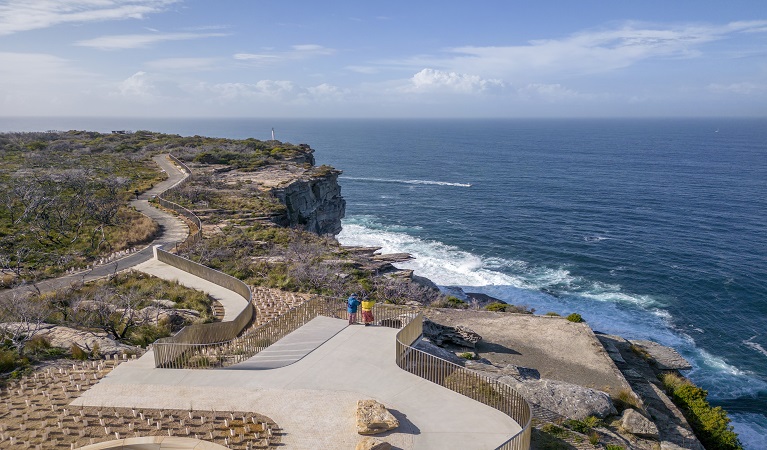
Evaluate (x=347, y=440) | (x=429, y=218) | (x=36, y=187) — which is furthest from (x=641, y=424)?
(x=429, y=218)

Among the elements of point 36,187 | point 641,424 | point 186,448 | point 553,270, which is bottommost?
point 553,270

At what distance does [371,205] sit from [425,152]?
263ft

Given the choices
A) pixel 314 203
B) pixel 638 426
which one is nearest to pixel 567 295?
pixel 314 203

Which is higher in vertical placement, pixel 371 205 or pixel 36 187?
pixel 36 187

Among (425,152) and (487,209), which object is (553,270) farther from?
(425,152)

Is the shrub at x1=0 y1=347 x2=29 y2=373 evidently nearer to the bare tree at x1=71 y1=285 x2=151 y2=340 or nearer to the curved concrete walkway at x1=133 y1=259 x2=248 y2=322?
the bare tree at x1=71 y1=285 x2=151 y2=340

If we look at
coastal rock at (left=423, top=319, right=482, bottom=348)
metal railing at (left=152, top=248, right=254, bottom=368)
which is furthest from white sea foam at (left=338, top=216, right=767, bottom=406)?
metal railing at (left=152, top=248, right=254, bottom=368)

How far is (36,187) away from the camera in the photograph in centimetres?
4491

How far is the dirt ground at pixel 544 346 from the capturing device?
2162 centimetres

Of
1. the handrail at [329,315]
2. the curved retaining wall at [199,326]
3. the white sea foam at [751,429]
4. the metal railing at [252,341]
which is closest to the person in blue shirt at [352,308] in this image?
the metal railing at [252,341]

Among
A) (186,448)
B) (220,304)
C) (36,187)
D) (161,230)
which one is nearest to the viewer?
(186,448)

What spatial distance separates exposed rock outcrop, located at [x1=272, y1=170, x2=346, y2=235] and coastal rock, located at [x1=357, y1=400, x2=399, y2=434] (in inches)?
1394

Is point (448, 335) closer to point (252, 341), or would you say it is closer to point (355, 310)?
point (355, 310)

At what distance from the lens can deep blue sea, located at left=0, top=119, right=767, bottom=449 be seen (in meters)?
39.5
